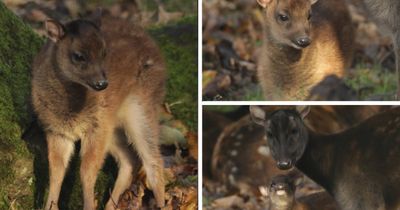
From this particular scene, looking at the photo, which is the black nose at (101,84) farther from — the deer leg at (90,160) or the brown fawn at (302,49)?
the brown fawn at (302,49)

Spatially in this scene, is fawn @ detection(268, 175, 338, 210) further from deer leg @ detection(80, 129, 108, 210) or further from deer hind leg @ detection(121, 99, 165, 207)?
deer leg @ detection(80, 129, 108, 210)

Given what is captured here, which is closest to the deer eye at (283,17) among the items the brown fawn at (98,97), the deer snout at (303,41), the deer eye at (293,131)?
the deer snout at (303,41)

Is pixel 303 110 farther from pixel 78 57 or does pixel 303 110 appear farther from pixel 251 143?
pixel 78 57

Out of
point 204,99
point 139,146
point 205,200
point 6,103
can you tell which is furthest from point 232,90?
point 6,103

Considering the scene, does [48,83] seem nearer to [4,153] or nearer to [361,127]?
[4,153]

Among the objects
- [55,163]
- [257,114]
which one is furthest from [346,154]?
[55,163]

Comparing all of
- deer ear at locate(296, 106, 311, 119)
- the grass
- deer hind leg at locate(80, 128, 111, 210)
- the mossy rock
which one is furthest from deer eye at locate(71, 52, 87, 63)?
the grass

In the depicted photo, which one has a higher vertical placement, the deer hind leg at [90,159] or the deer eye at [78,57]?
the deer eye at [78,57]
